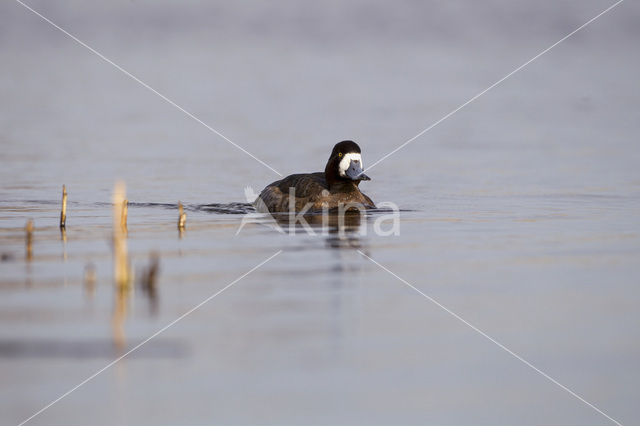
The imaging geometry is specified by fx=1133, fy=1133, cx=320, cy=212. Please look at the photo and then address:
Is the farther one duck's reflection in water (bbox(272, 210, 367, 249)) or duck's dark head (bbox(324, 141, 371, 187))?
duck's dark head (bbox(324, 141, 371, 187))

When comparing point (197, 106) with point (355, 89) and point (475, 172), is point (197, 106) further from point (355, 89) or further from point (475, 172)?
point (475, 172)

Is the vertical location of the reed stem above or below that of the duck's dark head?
below

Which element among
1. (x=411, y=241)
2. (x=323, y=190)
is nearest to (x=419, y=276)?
(x=411, y=241)

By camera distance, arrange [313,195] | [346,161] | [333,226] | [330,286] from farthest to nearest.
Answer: [346,161] → [313,195] → [333,226] → [330,286]

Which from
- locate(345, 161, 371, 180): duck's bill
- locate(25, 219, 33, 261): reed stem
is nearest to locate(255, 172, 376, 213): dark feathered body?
locate(345, 161, 371, 180): duck's bill

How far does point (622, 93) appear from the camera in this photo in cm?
3019

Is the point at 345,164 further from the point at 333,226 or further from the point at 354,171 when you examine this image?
the point at 333,226

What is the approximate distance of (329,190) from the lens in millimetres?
15422

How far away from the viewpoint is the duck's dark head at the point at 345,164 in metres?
15.4

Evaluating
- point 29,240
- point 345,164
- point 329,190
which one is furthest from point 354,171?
point 29,240

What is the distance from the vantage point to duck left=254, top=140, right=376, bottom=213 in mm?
15195

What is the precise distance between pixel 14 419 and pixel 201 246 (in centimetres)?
561

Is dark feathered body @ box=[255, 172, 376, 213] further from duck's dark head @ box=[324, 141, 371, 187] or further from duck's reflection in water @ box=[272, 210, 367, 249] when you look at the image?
duck's reflection in water @ box=[272, 210, 367, 249]

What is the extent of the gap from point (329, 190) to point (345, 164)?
0.42m
